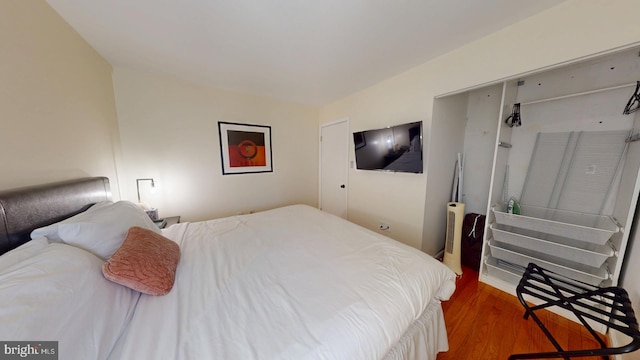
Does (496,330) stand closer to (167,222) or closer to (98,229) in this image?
(98,229)

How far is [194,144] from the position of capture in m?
2.43

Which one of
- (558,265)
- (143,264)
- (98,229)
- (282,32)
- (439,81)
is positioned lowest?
(558,265)

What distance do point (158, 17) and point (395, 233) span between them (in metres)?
2.98

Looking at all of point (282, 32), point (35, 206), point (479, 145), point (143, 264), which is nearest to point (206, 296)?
point (143, 264)

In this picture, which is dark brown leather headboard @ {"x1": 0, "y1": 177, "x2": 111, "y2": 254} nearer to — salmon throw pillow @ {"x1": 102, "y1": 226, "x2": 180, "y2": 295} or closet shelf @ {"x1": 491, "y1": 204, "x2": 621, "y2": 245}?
salmon throw pillow @ {"x1": 102, "y1": 226, "x2": 180, "y2": 295}

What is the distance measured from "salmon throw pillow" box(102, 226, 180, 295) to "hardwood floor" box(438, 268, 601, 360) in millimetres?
1786

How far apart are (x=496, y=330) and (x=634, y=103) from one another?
79.5 inches

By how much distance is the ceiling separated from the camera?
1248 mm

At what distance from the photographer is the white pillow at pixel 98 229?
0.90 metres

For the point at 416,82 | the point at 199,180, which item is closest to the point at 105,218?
the point at 199,180

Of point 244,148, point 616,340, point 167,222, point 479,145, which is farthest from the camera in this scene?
point 244,148

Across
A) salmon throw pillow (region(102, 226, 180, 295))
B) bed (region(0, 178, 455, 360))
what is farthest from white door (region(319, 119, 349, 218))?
salmon throw pillow (region(102, 226, 180, 295))

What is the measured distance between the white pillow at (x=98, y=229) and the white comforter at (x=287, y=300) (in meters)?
0.36

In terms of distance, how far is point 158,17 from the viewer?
51.9 inches
